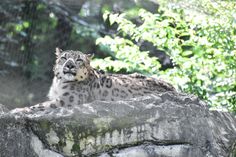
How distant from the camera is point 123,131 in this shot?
24.0 ft

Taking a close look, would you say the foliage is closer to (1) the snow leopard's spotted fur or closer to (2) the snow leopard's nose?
(1) the snow leopard's spotted fur

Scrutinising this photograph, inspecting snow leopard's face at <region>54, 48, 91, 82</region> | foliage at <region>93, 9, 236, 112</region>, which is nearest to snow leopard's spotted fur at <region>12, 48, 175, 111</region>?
snow leopard's face at <region>54, 48, 91, 82</region>

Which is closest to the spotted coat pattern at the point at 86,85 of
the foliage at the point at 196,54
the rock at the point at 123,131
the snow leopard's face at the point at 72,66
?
the snow leopard's face at the point at 72,66

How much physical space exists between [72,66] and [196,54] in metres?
3.43

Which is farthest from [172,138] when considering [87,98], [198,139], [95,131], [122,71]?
[122,71]

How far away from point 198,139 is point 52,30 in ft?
29.3

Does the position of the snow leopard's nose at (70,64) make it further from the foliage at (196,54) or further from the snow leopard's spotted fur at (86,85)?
the foliage at (196,54)

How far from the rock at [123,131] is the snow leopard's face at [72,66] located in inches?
40.1

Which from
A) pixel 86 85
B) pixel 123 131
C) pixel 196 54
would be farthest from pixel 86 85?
pixel 196 54

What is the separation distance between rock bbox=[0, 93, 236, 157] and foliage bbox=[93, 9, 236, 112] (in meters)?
2.24

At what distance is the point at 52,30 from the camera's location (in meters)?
16.0

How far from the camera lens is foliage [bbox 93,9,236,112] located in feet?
33.3

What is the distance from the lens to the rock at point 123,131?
7.01 metres

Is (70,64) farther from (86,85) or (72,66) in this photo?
(86,85)
